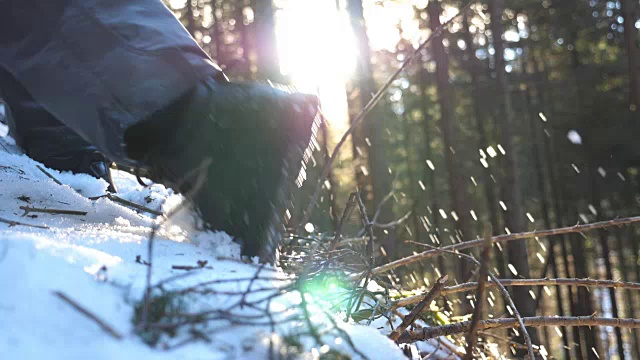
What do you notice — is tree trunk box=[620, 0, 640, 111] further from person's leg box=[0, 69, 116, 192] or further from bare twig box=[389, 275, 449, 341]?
bare twig box=[389, 275, 449, 341]

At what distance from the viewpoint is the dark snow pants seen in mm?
1556

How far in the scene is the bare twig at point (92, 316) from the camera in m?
0.88

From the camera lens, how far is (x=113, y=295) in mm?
992

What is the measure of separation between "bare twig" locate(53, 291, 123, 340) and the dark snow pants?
2.37ft

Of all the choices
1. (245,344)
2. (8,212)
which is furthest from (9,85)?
(245,344)

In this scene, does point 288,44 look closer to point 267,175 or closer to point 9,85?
Answer: point 9,85

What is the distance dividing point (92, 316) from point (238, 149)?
0.70 m

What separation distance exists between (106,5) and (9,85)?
0.83 metres

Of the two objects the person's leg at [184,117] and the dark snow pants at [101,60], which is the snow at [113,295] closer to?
the person's leg at [184,117]

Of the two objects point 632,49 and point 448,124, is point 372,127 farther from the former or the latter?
point 632,49

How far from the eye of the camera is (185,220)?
5.31 feet

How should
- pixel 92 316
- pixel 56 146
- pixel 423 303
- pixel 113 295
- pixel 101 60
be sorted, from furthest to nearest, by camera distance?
pixel 56 146 → pixel 101 60 → pixel 423 303 → pixel 113 295 → pixel 92 316

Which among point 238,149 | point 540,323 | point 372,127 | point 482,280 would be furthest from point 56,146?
point 372,127

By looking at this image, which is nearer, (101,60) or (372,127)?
(101,60)
